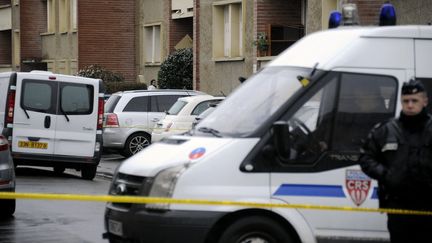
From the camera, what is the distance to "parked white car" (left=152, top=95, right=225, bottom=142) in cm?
2193

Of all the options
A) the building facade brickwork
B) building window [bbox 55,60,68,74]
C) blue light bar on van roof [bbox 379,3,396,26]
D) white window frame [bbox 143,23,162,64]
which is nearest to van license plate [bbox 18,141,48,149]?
blue light bar on van roof [bbox 379,3,396,26]

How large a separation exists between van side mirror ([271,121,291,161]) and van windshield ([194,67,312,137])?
0.90 ft

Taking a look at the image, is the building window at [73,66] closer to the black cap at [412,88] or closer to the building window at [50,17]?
the building window at [50,17]

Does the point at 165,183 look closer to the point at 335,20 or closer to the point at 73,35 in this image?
the point at 335,20

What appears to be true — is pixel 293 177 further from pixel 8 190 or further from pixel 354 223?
pixel 8 190

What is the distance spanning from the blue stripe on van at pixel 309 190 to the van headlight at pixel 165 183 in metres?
0.80

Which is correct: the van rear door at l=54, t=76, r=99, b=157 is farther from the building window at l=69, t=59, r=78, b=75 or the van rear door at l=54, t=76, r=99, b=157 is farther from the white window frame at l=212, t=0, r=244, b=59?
the building window at l=69, t=59, r=78, b=75

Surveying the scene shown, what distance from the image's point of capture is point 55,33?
49.8m

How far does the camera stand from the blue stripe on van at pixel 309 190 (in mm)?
8617

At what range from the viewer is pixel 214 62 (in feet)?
108

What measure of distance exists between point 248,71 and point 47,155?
11.8m

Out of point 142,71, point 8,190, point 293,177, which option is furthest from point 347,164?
point 142,71

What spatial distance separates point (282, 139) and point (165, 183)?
1006 mm

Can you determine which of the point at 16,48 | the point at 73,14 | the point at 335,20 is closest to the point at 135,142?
the point at 335,20
